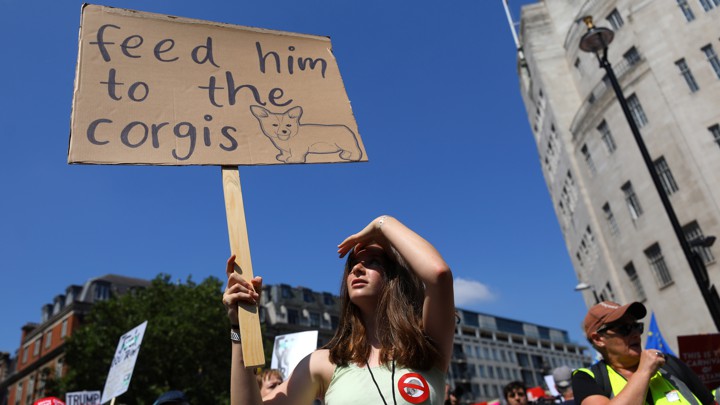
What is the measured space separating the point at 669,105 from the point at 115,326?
95.1ft

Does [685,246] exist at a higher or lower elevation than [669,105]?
lower

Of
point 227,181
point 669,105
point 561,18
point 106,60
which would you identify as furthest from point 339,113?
point 561,18

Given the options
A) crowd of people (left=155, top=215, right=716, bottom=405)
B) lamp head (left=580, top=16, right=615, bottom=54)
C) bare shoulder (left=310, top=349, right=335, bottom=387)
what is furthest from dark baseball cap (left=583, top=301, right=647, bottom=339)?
lamp head (left=580, top=16, right=615, bottom=54)

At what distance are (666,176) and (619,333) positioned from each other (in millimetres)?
23920

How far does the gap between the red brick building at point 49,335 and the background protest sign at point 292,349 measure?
134 ft

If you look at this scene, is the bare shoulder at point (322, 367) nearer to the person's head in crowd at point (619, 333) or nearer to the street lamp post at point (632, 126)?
the person's head in crowd at point (619, 333)

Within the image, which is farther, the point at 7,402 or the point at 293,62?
the point at 7,402

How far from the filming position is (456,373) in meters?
90.9

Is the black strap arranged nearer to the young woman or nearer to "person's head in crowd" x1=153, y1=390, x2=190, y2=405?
the young woman

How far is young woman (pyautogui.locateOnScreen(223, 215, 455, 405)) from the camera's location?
2.04 meters

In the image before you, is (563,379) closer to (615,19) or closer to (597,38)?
(597,38)

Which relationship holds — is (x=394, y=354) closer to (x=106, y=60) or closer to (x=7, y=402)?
(x=106, y=60)

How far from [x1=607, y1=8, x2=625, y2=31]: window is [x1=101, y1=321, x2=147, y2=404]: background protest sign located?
1043 inches

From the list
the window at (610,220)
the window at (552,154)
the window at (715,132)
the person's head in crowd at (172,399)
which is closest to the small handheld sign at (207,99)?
the person's head in crowd at (172,399)
